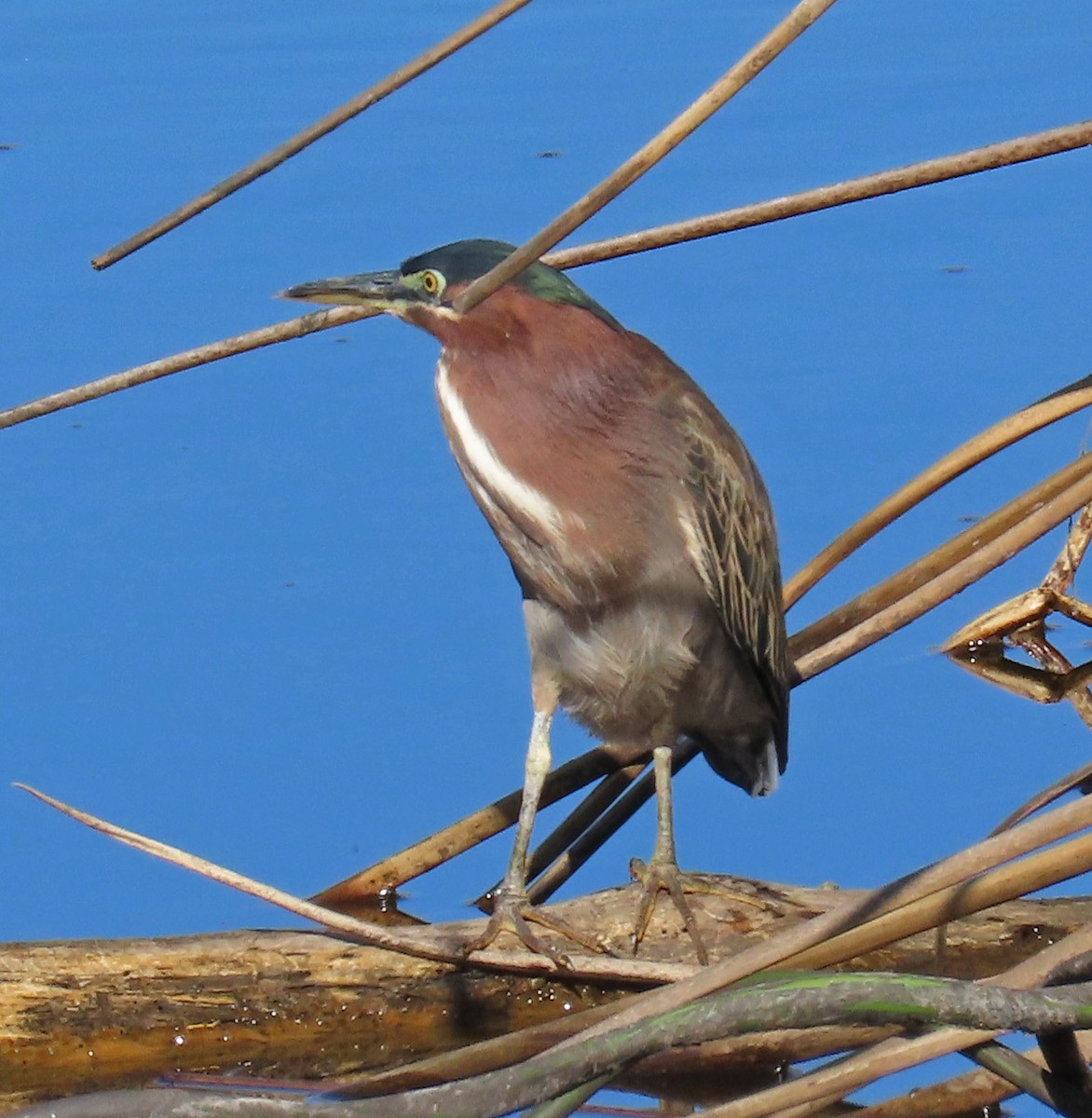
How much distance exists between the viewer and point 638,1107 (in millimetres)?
2453

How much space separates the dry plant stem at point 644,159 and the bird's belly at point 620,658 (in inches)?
49.1

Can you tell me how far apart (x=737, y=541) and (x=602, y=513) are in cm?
31

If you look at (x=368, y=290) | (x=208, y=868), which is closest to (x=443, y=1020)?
(x=208, y=868)

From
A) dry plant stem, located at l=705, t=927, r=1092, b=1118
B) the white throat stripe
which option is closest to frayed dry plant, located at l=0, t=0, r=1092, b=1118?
dry plant stem, located at l=705, t=927, r=1092, b=1118

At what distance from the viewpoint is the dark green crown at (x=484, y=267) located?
2.33m

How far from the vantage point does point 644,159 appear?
4.38 feet

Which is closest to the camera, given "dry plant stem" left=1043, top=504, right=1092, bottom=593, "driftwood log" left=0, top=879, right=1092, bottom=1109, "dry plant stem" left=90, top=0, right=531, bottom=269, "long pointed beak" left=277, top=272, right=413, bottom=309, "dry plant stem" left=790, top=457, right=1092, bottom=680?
"dry plant stem" left=90, top=0, right=531, bottom=269

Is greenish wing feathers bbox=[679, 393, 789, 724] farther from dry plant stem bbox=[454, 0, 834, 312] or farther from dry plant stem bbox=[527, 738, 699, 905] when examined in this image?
dry plant stem bbox=[454, 0, 834, 312]

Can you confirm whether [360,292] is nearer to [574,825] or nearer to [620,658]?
[620,658]

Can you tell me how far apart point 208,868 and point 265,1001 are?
1.48ft

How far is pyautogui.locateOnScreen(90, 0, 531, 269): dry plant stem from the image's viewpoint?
1573mm

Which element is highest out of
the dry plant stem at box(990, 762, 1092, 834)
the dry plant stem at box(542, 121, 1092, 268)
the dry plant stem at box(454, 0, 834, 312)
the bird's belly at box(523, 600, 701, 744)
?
the bird's belly at box(523, 600, 701, 744)

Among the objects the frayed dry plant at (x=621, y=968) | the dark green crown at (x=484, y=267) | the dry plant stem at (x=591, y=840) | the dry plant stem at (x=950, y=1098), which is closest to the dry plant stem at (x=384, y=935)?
the frayed dry plant at (x=621, y=968)

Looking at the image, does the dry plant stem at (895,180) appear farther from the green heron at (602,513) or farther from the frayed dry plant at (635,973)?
the green heron at (602,513)
